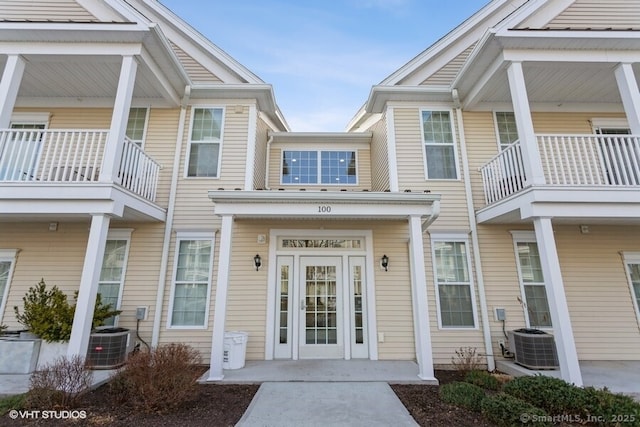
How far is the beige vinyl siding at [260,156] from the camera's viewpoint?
24.5 feet

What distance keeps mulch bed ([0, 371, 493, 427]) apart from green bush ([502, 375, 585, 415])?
2.33 feet

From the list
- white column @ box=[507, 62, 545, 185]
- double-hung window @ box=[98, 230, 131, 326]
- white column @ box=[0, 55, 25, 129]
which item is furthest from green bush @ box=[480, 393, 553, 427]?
white column @ box=[0, 55, 25, 129]

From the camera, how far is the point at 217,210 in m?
5.56

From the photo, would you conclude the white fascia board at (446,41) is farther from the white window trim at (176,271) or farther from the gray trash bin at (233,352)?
the gray trash bin at (233,352)

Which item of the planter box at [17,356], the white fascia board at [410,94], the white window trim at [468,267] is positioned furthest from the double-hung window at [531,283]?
the planter box at [17,356]

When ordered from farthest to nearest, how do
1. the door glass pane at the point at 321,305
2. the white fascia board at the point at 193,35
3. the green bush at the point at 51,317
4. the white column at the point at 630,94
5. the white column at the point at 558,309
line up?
the white fascia board at the point at 193,35 < the door glass pane at the point at 321,305 < the white column at the point at 630,94 < the green bush at the point at 51,317 < the white column at the point at 558,309

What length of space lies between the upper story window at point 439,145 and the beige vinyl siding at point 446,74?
2.92ft

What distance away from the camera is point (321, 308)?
6535 millimetres

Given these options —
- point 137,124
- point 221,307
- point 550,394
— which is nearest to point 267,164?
point 137,124

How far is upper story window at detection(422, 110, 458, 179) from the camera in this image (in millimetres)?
7152

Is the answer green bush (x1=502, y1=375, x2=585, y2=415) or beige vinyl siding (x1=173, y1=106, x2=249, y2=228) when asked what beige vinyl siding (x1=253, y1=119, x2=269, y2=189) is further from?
green bush (x1=502, y1=375, x2=585, y2=415)

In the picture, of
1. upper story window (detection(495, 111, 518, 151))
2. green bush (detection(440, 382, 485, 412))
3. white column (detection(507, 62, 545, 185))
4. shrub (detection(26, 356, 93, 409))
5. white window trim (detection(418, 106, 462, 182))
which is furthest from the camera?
upper story window (detection(495, 111, 518, 151))

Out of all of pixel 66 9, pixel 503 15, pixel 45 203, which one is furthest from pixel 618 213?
Result: pixel 66 9

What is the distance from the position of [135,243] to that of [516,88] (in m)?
8.50
